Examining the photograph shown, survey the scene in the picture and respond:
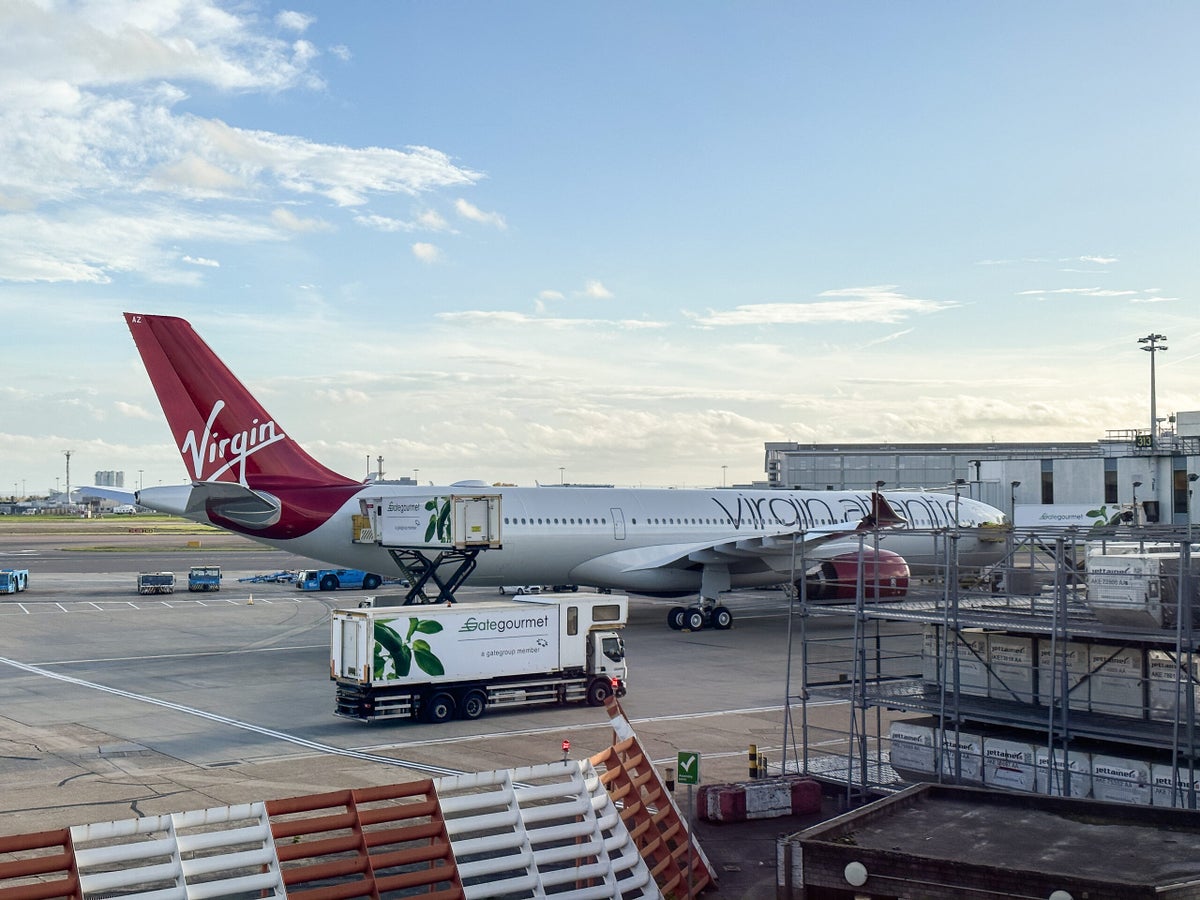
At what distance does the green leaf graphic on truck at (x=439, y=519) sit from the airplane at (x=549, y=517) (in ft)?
2.20

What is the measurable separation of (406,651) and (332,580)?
36.7 metres

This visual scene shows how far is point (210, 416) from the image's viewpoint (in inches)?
1481

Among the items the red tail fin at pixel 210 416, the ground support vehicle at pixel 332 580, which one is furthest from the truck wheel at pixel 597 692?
the ground support vehicle at pixel 332 580

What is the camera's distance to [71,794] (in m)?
20.0

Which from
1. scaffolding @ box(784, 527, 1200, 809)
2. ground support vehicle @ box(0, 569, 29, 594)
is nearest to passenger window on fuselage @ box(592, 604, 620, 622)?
scaffolding @ box(784, 527, 1200, 809)

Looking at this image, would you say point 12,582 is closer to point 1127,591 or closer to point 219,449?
point 219,449

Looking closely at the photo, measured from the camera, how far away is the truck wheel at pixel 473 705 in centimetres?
2755

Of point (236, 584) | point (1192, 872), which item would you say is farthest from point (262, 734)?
point (236, 584)

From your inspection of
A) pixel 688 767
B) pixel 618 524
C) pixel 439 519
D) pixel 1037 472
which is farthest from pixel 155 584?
pixel 1037 472

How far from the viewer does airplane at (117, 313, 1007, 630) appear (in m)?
37.1

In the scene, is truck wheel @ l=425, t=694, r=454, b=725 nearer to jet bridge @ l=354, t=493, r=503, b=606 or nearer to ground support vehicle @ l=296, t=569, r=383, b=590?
jet bridge @ l=354, t=493, r=503, b=606

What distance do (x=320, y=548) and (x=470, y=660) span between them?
42.6 feet

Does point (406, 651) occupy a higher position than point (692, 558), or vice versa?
point (692, 558)

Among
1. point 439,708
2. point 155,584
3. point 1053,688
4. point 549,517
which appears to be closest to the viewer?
point 1053,688
